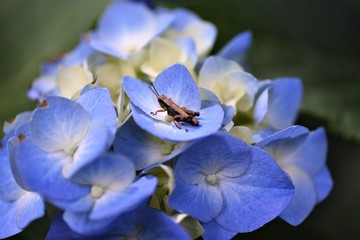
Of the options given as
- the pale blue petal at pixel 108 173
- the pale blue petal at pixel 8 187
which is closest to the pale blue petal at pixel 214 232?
the pale blue petal at pixel 108 173

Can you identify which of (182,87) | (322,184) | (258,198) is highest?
(182,87)

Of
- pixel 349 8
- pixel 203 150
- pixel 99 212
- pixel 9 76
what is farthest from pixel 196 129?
pixel 349 8

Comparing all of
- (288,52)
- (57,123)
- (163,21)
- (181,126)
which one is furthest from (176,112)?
(288,52)

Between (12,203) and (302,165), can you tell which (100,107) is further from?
(302,165)

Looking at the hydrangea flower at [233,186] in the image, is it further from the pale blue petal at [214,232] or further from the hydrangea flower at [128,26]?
the hydrangea flower at [128,26]

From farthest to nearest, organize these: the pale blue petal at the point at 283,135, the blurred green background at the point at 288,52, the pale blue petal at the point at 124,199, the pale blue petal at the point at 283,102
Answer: the blurred green background at the point at 288,52, the pale blue petal at the point at 283,102, the pale blue petal at the point at 283,135, the pale blue petal at the point at 124,199

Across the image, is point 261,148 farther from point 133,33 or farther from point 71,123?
point 133,33
